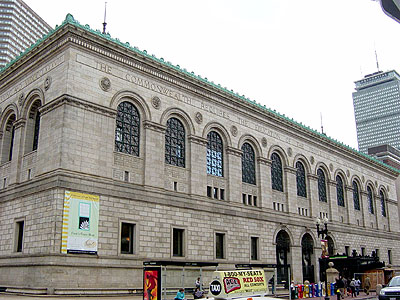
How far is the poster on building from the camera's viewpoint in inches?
1125

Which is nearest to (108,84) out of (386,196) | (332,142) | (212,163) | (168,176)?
(168,176)

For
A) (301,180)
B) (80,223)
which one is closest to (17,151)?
(80,223)

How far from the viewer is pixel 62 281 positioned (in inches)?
1089

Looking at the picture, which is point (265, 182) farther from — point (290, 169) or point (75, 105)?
point (75, 105)

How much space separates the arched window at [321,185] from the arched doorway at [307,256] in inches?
248

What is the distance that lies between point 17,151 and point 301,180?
31325 millimetres

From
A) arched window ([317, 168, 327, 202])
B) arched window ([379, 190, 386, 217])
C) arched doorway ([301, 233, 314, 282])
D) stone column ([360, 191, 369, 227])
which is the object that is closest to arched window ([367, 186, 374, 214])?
stone column ([360, 191, 369, 227])

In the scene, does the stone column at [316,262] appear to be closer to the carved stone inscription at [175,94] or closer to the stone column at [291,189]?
the stone column at [291,189]

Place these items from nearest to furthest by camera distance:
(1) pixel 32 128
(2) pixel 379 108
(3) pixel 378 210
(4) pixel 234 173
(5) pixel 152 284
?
1. (5) pixel 152 284
2. (1) pixel 32 128
3. (4) pixel 234 173
4. (3) pixel 378 210
5. (2) pixel 379 108

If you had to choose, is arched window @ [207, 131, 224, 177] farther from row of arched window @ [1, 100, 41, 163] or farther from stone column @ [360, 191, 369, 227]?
stone column @ [360, 191, 369, 227]

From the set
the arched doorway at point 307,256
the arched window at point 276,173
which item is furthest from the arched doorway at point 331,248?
the arched window at point 276,173

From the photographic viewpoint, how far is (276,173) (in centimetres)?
4834

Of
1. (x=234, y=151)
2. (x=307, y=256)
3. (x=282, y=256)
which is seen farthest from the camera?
(x=307, y=256)

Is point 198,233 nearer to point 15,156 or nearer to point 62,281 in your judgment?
point 62,281
